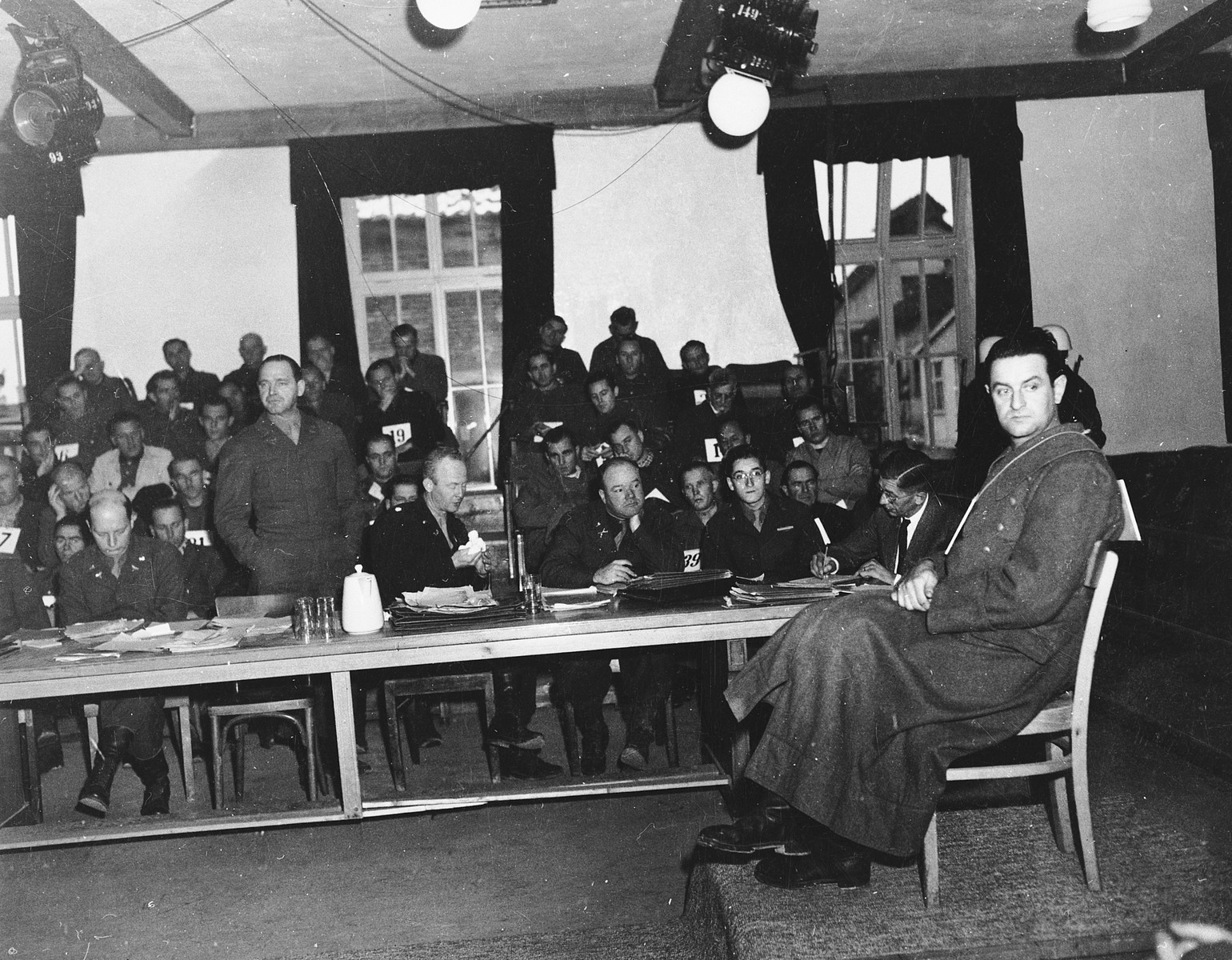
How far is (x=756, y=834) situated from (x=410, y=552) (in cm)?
231

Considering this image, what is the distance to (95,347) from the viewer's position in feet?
24.5

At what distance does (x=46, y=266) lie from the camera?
7.39m

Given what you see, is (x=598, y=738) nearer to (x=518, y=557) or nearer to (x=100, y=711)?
(x=518, y=557)

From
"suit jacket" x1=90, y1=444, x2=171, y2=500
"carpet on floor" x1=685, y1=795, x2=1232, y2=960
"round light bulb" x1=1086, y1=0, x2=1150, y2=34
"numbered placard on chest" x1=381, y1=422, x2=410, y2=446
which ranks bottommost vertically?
"carpet on floor" x1=685, y1=795, x2=1232, y2=960

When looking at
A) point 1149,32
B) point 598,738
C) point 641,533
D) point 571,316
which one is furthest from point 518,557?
point 1149,32

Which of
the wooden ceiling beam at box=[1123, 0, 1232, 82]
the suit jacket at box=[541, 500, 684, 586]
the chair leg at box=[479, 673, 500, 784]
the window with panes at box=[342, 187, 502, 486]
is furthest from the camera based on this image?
the window with panes at box=[342, 187, 502, 486]

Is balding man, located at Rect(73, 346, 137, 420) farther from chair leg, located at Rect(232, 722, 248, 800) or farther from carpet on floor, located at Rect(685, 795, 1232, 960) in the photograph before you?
carpet on floor, located at Rect(685, 795, 1232, 960)

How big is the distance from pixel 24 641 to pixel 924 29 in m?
5.93

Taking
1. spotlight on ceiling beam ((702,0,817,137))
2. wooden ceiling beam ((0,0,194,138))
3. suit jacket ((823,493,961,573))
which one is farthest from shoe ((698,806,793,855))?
wooden ceiling beam ((0,0,194,138))

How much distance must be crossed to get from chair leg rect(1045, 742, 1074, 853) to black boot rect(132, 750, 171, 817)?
2.67 meters

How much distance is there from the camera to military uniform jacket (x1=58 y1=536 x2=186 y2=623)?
3.87 m

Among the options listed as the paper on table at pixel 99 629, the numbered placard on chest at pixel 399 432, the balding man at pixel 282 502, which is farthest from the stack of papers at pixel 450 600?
the numbered placard on chest at pixel 399 432

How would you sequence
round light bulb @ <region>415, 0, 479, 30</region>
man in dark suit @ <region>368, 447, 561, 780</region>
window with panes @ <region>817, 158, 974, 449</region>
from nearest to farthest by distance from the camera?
man in dark suit @ <region>368, 447, 561, 780</region> → round light bulb @ <region>415, 0, 479, 30</region> → window with panes @ <region>817, 158, 974, 449</region>

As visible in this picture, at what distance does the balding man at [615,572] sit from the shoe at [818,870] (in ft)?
3.79
